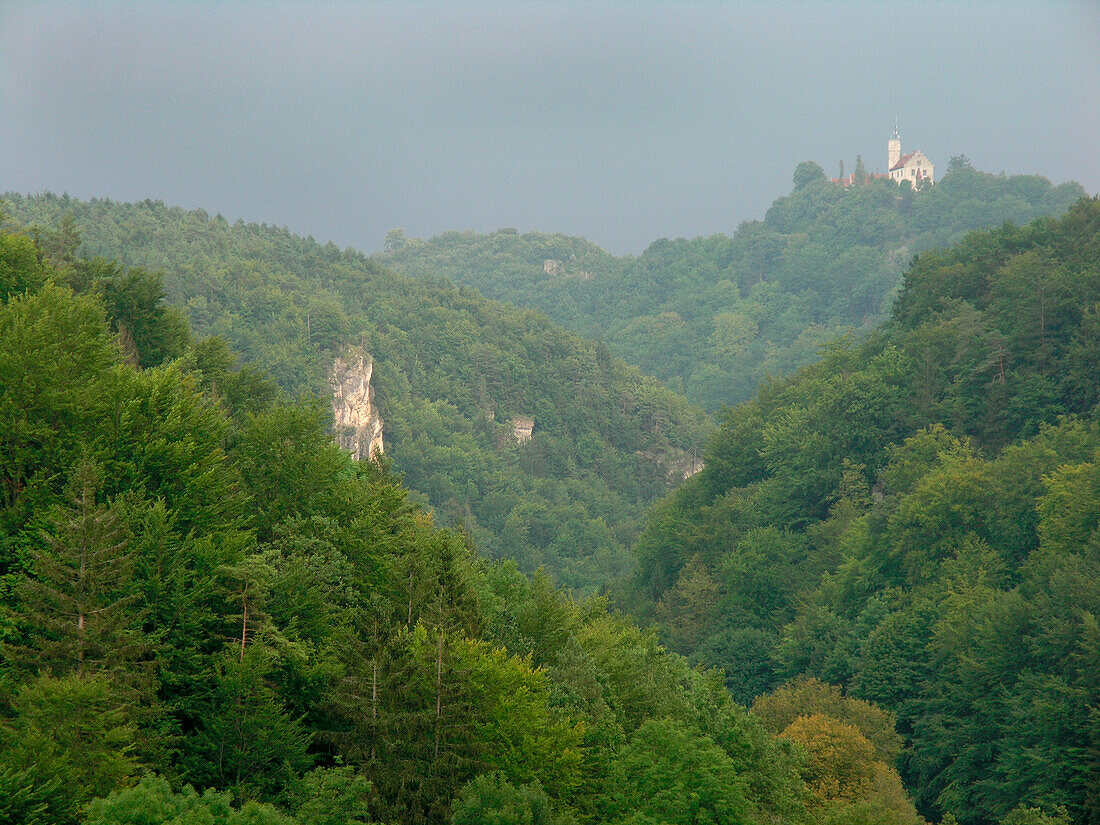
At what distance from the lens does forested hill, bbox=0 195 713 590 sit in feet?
410

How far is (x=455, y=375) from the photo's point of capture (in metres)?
150

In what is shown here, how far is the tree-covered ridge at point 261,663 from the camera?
78.3ft

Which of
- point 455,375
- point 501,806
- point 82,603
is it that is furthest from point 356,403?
point 501,806

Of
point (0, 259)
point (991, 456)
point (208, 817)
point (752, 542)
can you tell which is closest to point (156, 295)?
point (0, 259)

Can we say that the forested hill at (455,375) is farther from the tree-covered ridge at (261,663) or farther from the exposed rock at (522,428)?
the tree-covered ridge at (261,663)

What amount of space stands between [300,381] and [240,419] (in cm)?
7291

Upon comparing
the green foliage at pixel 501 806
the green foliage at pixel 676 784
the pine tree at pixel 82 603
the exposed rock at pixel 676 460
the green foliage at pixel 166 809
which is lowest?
the exposed rock at pixel 676 460

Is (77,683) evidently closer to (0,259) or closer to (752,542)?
(0,259)

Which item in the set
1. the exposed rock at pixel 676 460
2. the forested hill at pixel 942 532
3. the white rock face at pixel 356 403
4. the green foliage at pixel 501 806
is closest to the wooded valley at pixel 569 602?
the green foliage at pixel 501 806

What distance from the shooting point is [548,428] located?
152 metres

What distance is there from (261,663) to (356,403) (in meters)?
98.2

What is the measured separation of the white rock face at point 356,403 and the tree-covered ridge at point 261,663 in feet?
273

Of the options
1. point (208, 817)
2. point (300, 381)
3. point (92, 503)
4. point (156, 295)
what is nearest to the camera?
point (208, 817)

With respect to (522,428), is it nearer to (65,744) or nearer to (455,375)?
(455,375)
